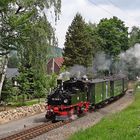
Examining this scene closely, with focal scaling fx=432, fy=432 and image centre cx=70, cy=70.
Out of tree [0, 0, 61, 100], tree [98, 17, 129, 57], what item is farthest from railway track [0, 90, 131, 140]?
tree [98, 17, 129, 57]

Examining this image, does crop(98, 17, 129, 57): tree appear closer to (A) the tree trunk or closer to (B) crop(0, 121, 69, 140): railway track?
(A) the tree trunk

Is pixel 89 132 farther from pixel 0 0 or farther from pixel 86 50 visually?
pixel 86 50

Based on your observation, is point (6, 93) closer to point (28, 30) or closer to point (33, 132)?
point (28, 30)

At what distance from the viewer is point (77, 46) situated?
69062mm

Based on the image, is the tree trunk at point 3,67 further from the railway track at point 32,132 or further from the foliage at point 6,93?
the railway track at point 32,132

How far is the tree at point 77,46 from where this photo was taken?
67.8 metres

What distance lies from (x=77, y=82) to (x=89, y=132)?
11840mm

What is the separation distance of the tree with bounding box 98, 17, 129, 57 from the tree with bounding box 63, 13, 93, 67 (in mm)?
14522

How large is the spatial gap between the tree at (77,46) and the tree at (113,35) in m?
14.5

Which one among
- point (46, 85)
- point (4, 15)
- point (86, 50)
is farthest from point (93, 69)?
point (4, 15)

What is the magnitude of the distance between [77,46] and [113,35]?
21.1 metres

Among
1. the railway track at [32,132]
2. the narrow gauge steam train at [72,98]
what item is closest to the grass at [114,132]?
the railway track at [32,132]

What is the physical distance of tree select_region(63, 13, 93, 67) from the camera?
222 ft

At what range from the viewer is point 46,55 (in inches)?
1344
